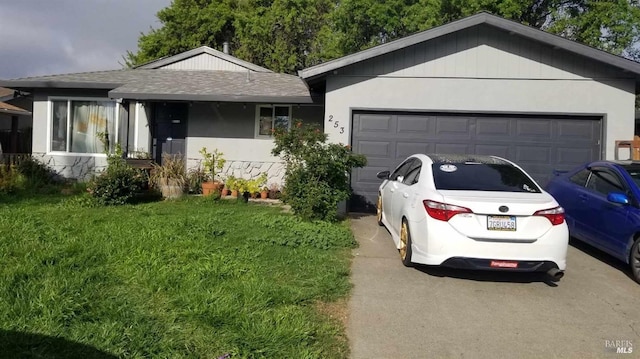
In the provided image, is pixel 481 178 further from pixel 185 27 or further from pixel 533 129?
pixel 185 27

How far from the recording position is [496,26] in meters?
9.33

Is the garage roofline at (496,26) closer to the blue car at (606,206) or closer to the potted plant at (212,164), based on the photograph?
the blue car at (606,206)

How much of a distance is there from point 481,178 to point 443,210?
0.99 metres

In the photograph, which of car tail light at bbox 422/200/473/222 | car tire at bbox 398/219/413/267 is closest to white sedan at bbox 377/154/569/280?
car tail light at bbox 422/200/473/222

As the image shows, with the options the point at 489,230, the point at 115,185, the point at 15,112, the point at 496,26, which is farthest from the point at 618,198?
the point at 15,112

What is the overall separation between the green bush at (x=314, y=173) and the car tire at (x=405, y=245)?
2.14m

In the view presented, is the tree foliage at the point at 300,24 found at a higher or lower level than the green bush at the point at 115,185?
higher

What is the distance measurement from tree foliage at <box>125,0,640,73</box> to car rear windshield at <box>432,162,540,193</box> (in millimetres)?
18922

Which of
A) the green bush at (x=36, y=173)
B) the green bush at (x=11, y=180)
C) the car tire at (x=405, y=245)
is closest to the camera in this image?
the car tire at (x=405, y=245)

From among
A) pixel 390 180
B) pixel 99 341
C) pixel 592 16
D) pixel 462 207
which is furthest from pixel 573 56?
pixel 592 16

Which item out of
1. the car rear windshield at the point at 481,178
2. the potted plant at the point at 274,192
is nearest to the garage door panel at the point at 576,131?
the car rear windshield at the point at 481,178

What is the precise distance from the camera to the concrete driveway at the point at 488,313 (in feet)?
12.8

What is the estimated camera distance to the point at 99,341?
11.7 feet

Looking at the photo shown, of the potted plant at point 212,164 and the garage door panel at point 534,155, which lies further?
the potted plant at point 212,164
